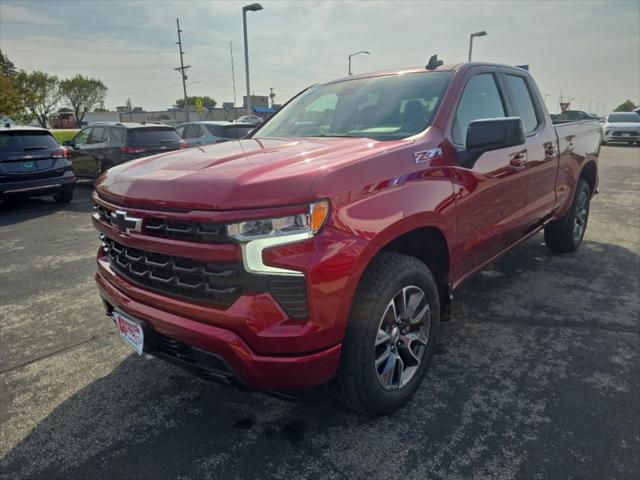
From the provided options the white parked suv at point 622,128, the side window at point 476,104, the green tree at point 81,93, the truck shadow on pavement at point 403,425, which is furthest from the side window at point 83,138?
the green tree at point 81,93

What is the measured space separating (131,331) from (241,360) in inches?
29.9

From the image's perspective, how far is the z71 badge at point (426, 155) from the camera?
2371 millimetres

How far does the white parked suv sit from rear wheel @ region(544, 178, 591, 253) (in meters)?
20.2

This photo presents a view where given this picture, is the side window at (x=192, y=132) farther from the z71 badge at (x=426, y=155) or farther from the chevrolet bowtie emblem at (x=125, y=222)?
the z71 badge at (x=426, y=155)

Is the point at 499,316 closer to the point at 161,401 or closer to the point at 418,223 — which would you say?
the point at 418,223

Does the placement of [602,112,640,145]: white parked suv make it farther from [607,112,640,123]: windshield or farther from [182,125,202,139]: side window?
[182,125,202,139]: side window

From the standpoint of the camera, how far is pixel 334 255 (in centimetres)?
186

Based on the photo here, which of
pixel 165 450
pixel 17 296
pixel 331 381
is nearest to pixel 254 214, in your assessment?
pixel 331 381

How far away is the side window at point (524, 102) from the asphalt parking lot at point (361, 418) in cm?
150

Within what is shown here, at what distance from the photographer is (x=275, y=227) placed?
1.80 metres

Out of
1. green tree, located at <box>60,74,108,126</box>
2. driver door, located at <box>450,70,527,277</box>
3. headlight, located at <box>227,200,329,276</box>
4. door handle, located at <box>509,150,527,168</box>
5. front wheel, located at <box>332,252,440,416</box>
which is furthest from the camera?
green tree, located at <box>60,74,108,126</box>

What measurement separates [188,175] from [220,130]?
36.7 ft

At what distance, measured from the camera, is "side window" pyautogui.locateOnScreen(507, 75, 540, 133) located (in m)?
3.74

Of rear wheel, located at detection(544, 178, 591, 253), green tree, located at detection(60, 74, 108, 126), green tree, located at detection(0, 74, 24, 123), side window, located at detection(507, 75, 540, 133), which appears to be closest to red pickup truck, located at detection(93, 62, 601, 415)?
side window, located at detection(507, 75, 540, 133)
